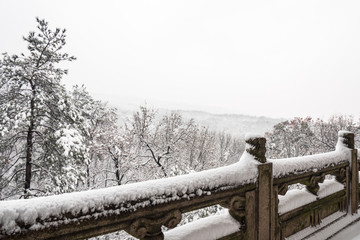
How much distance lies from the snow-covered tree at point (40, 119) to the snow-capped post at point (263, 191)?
32.1ft

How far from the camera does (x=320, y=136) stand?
121ft

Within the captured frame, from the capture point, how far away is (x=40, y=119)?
1098 cm

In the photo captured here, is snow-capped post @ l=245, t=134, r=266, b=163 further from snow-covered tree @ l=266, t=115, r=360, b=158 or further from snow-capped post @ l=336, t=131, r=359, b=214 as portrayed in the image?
snow-covered tree @ l=266, t=115, r=360, b=158

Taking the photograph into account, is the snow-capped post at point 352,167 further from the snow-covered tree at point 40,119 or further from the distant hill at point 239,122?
the distant hill at point 239,122


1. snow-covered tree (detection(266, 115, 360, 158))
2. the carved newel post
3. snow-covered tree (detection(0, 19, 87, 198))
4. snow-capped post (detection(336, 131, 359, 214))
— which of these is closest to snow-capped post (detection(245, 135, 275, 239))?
the carved newel post

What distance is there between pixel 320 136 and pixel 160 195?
42.6 m

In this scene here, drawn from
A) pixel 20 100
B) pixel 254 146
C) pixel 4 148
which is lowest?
pixel 4 148


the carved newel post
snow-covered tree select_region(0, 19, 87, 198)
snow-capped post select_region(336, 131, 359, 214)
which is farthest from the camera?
snow-covered tree select_region(0, 19, 87, 198)

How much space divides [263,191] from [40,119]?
462 inches

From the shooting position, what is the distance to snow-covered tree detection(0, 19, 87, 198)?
10.1 m

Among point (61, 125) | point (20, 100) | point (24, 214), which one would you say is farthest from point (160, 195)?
point (20, 100)

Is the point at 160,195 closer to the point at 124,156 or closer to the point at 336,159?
the point at 336,159

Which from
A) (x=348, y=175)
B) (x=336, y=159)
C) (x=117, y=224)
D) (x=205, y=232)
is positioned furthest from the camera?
(x=348, y=175)

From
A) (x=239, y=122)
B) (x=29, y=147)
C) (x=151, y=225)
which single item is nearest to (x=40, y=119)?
(x=29, y=147)
